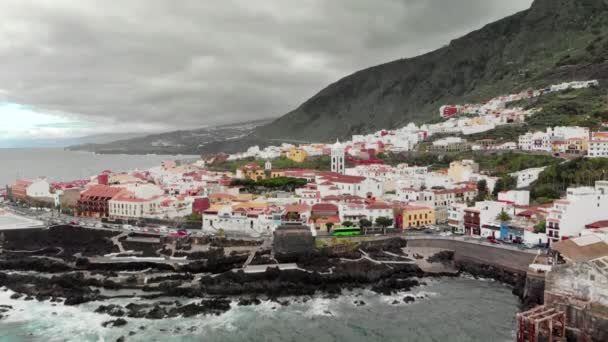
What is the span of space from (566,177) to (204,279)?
36.7m

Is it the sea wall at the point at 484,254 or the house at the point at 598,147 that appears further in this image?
the house at the point at 598,147

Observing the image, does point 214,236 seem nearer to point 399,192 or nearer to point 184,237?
point 184,237

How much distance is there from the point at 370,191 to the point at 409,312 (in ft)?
99.7

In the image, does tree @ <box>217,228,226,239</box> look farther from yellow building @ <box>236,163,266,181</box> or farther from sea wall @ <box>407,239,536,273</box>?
yellow building @ <box>236,163,266,181</box>

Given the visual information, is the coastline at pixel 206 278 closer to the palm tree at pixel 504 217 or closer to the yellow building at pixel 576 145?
the palm tree at pixel 504 217

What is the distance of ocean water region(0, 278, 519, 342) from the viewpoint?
2528cm

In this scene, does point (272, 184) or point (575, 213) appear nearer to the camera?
point (575, 213)

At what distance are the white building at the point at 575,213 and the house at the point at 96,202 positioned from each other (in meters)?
42.1

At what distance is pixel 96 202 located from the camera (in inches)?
2183

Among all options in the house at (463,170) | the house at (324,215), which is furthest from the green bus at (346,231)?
the house at (463,170)

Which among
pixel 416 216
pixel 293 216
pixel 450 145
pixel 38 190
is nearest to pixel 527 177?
pixel 416 216

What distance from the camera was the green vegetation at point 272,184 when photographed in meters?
64.0

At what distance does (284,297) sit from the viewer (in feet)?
101

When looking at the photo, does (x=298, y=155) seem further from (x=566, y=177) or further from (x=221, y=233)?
(x=566, y=177)
